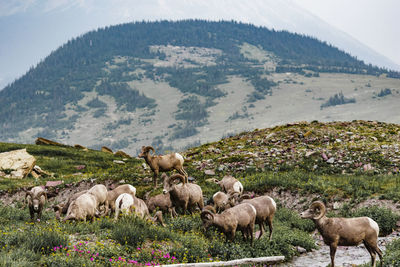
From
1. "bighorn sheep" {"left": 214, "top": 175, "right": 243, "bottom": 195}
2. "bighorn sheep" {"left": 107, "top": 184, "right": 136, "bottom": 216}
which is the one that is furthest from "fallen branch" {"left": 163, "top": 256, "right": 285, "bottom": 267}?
"bighorn sheep" {"left": 107, "top": 184, "right": 136, "bottom": 216}

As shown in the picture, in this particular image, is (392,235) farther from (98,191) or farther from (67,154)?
(67,154)

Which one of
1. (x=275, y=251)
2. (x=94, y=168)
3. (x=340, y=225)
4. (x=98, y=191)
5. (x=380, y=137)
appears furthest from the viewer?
(x=94, y=168)

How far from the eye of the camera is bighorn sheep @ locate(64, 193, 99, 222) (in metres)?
14.8

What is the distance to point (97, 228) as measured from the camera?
510 inches

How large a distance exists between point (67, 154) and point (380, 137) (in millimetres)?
38675

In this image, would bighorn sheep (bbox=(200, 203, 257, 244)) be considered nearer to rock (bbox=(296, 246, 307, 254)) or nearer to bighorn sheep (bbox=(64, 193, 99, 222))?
rock (bbox=(296, 246, 307, 254))

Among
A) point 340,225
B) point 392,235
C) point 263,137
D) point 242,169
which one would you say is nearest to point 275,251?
point 340,225

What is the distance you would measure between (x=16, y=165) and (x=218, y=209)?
25640 millimetres

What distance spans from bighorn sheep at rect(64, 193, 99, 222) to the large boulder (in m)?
20.5

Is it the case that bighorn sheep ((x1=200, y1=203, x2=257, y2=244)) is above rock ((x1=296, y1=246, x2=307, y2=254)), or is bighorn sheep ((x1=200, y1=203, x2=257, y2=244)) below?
above

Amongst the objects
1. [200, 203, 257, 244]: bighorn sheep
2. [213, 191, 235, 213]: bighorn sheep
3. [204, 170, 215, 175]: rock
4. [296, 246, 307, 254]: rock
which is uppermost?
[200, 203, 257, 244]: bighorn sheep

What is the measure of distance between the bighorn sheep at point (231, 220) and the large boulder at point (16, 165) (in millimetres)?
26175

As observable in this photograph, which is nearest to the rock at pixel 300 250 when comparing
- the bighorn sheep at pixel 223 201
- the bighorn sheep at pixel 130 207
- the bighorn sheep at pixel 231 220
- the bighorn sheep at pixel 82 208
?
the bighorn sheep at pixel 231 220

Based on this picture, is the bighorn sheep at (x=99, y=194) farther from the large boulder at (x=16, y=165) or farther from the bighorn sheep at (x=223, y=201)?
the large boulder at (x=16, y=165)
